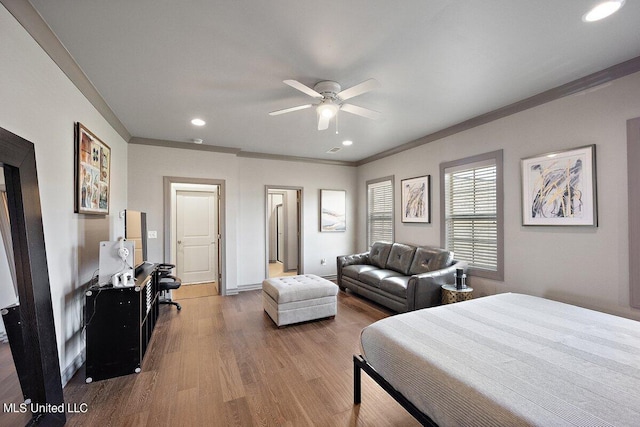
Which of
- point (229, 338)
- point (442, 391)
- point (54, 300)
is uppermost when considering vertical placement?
point (54, 300)

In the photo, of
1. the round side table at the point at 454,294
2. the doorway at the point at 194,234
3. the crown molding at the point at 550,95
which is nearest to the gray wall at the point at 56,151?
the doorway at the point at 194,234

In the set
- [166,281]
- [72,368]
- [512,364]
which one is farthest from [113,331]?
[512,364]

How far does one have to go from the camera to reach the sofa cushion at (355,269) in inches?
181

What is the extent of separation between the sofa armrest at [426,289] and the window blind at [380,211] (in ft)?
6.09

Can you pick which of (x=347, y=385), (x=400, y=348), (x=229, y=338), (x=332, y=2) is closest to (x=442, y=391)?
(x=400, y=348)

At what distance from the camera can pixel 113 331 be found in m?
2.32

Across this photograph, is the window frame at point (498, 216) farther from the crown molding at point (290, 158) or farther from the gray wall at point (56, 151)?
the gray wall at point (56, 151)

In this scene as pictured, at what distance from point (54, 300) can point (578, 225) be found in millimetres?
4670

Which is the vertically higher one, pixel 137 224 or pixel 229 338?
pixel 137 224

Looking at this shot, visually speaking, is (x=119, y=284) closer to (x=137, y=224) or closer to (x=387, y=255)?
(x=137, y=224)

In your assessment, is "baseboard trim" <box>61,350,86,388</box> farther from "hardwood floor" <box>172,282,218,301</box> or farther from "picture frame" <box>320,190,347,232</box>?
"picture frame" <box>320,190,347,232</box>

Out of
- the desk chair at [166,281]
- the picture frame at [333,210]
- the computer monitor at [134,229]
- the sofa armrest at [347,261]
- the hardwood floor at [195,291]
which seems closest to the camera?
the computer monitor at [134,229]

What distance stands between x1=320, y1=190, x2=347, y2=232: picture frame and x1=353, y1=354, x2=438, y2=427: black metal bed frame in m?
4.08

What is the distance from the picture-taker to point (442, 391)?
1278 millimetres
